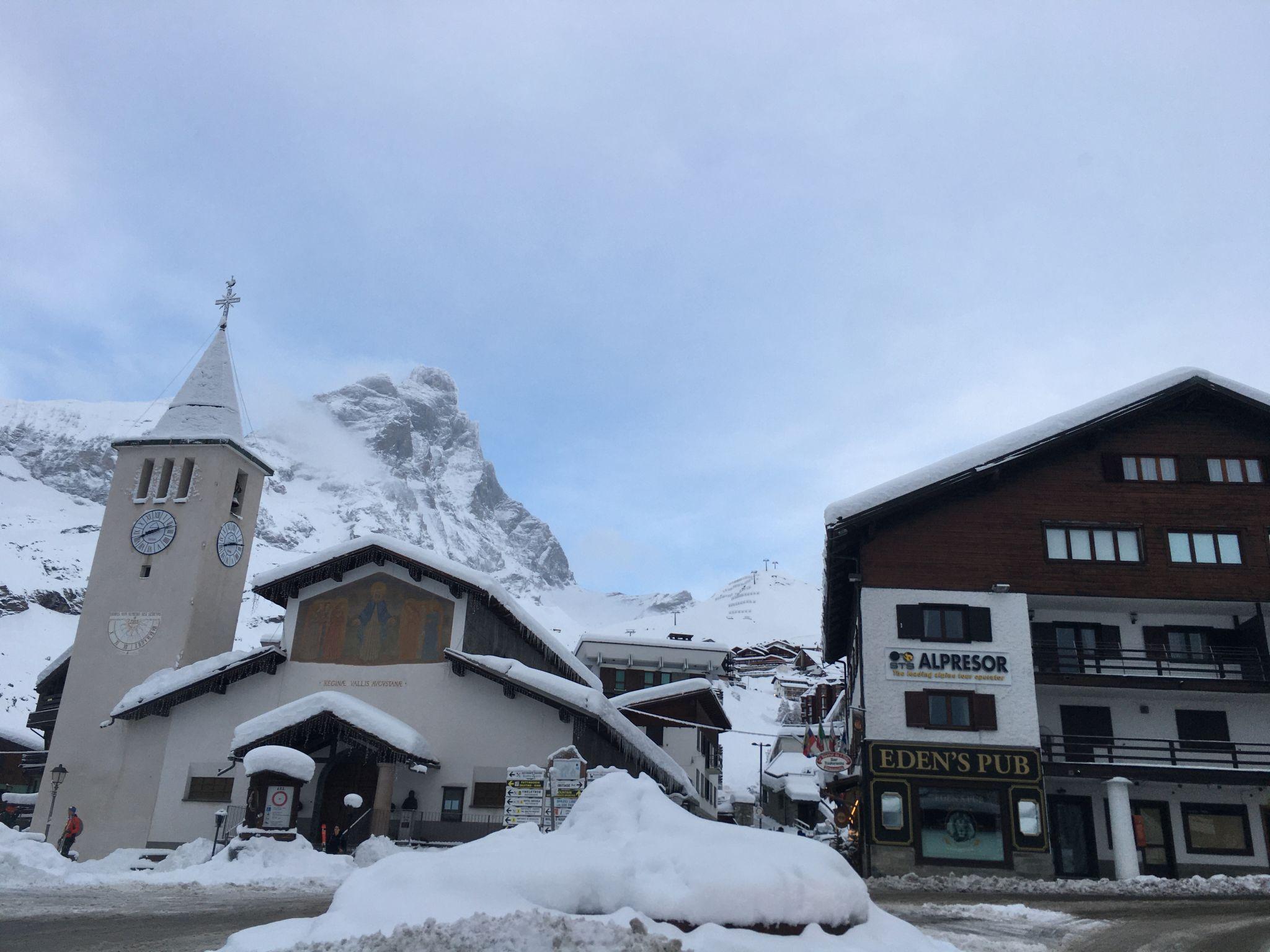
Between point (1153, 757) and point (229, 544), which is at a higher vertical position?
point (229, 544)

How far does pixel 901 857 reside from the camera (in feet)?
91.7

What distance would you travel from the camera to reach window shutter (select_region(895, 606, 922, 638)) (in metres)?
30.1

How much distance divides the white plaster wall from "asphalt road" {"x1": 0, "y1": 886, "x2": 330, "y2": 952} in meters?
17.7

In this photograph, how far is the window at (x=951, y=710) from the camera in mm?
29062

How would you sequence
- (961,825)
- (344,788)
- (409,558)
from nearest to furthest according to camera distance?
1. (961,825)
2. (344,788)
3. (409,558)

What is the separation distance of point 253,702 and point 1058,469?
26824mm

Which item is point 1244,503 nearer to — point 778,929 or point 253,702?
point 778,929

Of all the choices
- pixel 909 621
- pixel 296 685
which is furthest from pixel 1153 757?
pixel 296 685

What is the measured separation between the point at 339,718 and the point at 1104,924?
62.3ft

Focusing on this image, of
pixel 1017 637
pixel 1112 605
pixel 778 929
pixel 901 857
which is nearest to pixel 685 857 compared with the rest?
pixel 778 929

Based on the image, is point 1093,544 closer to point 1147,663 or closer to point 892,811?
point 1147,663

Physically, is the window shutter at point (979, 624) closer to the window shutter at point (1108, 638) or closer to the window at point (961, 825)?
the window shutter at point (1108, 638)

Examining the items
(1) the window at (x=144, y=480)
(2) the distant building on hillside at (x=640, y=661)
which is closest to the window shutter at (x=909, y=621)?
(1) the window at (x=144, y=480)

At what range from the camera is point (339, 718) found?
87.1ft
